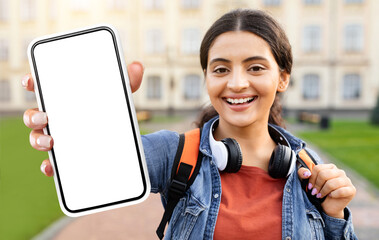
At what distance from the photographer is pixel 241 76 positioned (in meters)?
1.63

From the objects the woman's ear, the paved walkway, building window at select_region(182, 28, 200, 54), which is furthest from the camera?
building window at select_region(182, 28, 200, 54)

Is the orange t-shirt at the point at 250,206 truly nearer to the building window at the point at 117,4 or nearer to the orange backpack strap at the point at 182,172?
the orange backpack strap at the point at 182,172

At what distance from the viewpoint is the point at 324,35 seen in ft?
97.9

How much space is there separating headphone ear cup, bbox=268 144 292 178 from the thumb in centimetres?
5

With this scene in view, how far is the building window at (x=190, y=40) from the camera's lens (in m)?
30.5

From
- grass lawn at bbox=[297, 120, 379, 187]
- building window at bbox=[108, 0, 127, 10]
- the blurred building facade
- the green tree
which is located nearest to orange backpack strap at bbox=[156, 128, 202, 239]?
grass lawn at bbox=[297, 120, 379, 187]

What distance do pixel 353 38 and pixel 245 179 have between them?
3114 centimetres

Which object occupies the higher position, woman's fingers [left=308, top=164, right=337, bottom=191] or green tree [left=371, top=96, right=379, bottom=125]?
woman's fingers [left=308, top=164, right=337, bottom=191]

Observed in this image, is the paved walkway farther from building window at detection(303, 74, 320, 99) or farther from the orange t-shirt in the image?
building window at detection(303, 74, 320, 99)

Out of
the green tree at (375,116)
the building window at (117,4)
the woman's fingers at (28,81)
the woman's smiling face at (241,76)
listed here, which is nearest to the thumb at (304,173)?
the woman's smiling face at (241,76)

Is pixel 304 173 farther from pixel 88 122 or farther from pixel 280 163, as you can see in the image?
pixel 88 122

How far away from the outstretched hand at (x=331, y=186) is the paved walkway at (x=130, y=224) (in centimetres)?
356

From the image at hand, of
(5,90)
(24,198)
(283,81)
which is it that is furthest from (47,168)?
(5,90)

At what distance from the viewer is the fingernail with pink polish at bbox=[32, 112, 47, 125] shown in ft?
4.64
